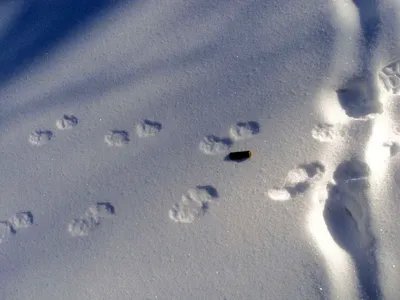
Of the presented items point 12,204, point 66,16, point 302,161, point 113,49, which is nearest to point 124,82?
point 113,49

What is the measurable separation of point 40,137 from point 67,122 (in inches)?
3.8

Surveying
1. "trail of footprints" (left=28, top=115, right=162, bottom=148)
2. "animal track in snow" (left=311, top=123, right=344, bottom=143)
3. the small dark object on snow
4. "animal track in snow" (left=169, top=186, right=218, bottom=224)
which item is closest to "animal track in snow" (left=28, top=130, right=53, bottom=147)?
"trail of footprints" (left=28, top=115, right=162, bottom=148)

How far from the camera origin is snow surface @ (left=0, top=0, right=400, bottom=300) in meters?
0.96

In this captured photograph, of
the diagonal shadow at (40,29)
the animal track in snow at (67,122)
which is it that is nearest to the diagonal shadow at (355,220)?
Answer: the animal track in snow at (67,122)

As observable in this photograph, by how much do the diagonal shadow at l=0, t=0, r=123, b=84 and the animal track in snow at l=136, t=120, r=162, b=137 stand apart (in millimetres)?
447

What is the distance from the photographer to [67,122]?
3.96 feet

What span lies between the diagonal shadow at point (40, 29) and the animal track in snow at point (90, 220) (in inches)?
22.8

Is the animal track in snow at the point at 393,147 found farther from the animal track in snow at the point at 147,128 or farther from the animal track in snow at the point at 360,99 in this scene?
the animal track in snow at the point at 147,128

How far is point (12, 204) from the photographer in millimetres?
1140

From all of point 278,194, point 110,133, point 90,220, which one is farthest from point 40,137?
point 278,194

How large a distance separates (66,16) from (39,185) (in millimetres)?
600

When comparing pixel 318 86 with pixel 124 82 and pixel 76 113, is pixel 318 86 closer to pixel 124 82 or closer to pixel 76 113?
pixel 124 82

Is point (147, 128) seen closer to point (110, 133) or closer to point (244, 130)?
point (110, 133)

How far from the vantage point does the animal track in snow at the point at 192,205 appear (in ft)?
3.37
